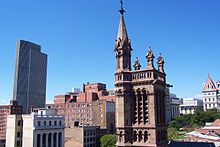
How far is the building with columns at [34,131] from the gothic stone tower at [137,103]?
2536 inches

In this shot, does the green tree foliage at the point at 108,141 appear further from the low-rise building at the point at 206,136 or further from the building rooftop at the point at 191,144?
the building rooftop at the point at 191,144

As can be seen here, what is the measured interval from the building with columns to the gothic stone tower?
64.4 metres

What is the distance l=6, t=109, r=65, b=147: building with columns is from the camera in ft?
327

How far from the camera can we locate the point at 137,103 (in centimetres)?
4228

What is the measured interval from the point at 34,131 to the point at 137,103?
6613cm

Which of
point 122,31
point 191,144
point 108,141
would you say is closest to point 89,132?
point 108,141

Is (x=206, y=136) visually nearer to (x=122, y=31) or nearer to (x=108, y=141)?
(x=122, y=31)

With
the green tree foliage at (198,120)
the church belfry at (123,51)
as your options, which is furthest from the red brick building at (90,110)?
the church belfry at (123,51)

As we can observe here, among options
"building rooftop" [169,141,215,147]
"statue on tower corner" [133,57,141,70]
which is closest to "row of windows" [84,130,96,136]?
"building rooftop" [169,141,215,147]

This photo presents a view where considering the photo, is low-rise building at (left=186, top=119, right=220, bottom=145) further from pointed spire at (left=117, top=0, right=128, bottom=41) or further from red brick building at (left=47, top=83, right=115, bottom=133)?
red brick building at (left=47, top=83, right=115, bottom=133)

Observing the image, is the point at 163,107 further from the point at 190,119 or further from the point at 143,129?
the point at 190,119

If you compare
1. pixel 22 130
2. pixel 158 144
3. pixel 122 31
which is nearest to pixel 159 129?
pixel 158 144

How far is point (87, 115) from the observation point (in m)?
174

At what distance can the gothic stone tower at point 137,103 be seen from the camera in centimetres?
4081
